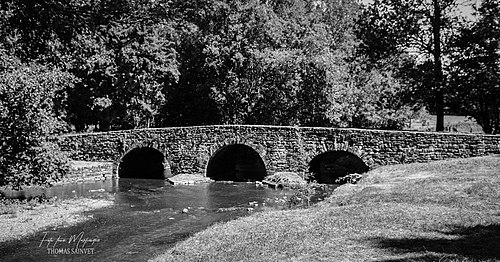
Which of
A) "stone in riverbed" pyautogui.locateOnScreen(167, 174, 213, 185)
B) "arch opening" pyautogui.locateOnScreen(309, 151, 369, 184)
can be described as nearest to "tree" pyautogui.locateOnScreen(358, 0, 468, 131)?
"arch opening" pyautogui.locateOnScreen(309, 151, 369, 184)

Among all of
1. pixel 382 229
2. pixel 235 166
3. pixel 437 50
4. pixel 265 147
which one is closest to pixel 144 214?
pixel 265 147

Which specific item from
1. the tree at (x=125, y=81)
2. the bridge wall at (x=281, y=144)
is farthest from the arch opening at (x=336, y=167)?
the tree at (x=125, y=81)

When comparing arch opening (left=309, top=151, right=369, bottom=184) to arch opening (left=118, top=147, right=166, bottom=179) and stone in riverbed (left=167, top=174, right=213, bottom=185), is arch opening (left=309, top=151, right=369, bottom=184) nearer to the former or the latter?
stone in riverbed (left=167, top=174, right=213, bottom=185)

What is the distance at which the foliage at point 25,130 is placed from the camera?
841 inches

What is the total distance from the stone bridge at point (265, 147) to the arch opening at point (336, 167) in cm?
15

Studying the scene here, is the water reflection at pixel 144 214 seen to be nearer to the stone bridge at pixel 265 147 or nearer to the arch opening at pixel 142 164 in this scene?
the stone bridge at pixel 265 147

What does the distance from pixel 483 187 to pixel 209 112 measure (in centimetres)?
2694

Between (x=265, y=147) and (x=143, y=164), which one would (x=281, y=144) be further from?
(x=143, y=164)

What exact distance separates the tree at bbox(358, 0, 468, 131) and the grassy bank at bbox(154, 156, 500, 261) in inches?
452

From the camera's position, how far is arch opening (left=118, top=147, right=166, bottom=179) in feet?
114

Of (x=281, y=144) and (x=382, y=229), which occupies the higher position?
(x=281, y=144)

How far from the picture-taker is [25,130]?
21.8 metres

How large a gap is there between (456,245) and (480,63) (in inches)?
837

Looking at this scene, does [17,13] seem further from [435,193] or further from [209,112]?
[209,112]
